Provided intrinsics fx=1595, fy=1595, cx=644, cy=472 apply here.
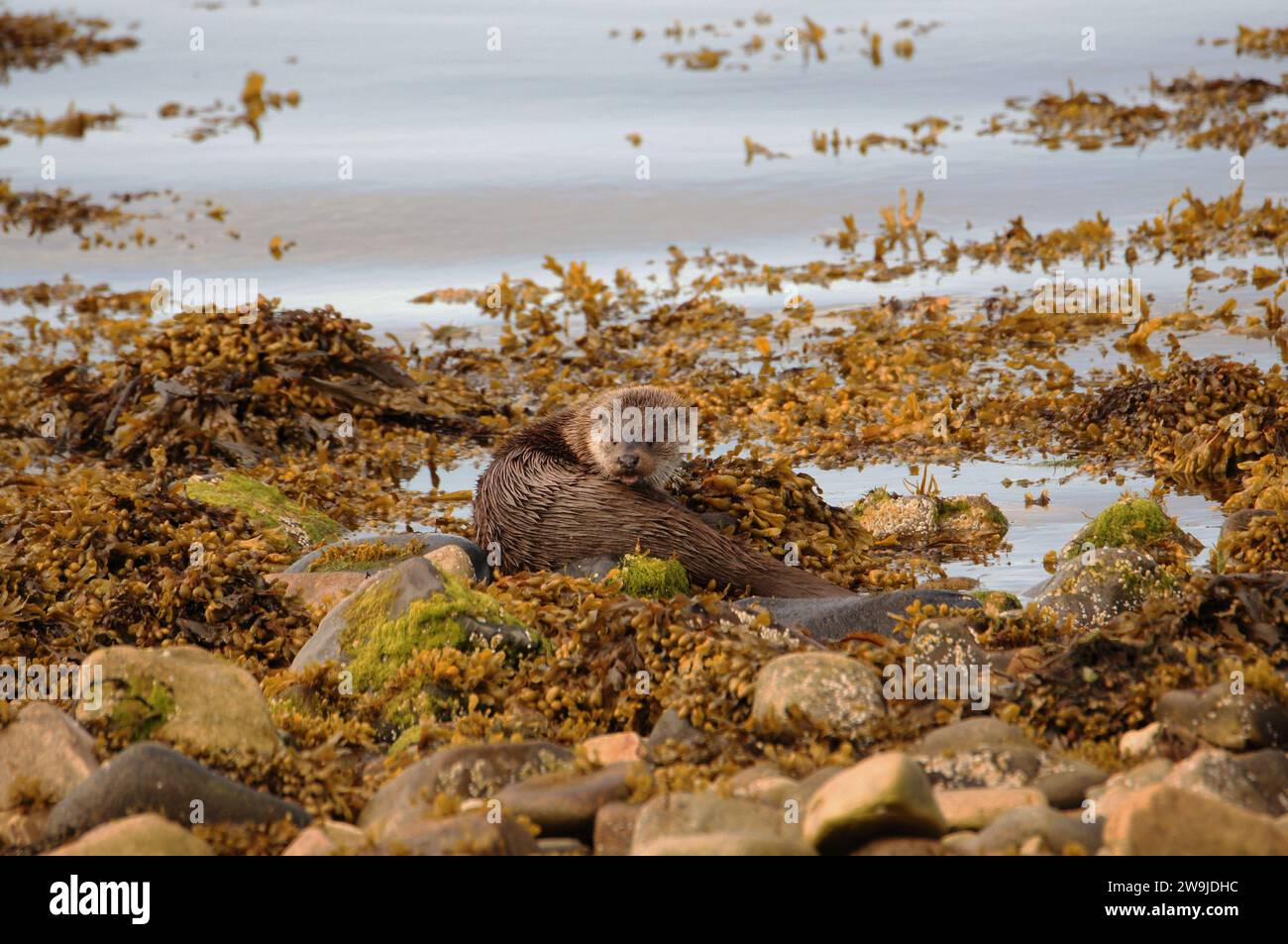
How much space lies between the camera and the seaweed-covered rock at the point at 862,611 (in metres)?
5.43

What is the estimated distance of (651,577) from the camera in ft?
19.8

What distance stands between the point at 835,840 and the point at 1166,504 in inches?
171

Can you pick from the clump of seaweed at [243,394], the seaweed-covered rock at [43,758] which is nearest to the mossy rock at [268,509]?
the clump of seaweed at [243,394]

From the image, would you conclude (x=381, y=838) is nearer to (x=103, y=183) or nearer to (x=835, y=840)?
(x=835, y=840)

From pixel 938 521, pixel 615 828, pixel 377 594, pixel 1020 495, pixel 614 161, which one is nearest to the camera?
pixel 615 828

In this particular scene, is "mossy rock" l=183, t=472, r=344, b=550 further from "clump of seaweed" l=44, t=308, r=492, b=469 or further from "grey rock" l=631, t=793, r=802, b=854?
"grey rock" l=631, t=793, r=802, b=854

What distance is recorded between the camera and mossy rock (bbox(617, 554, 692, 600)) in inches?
236

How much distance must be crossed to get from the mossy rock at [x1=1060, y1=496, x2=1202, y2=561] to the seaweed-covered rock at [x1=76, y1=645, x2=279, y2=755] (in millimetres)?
3403

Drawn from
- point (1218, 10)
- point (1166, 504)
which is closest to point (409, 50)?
point (1218, 10)

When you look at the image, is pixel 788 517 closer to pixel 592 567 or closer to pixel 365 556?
pixel 592 567

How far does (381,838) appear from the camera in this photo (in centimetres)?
352

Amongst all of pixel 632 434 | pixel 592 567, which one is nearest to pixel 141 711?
pixel 592 567

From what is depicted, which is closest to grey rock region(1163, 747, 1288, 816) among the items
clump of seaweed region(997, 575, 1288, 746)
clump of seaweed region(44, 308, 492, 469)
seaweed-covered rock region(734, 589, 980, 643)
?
clump of seaweed region(997, 575, 1288, 746)

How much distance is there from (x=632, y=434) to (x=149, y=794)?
319 centimetres
